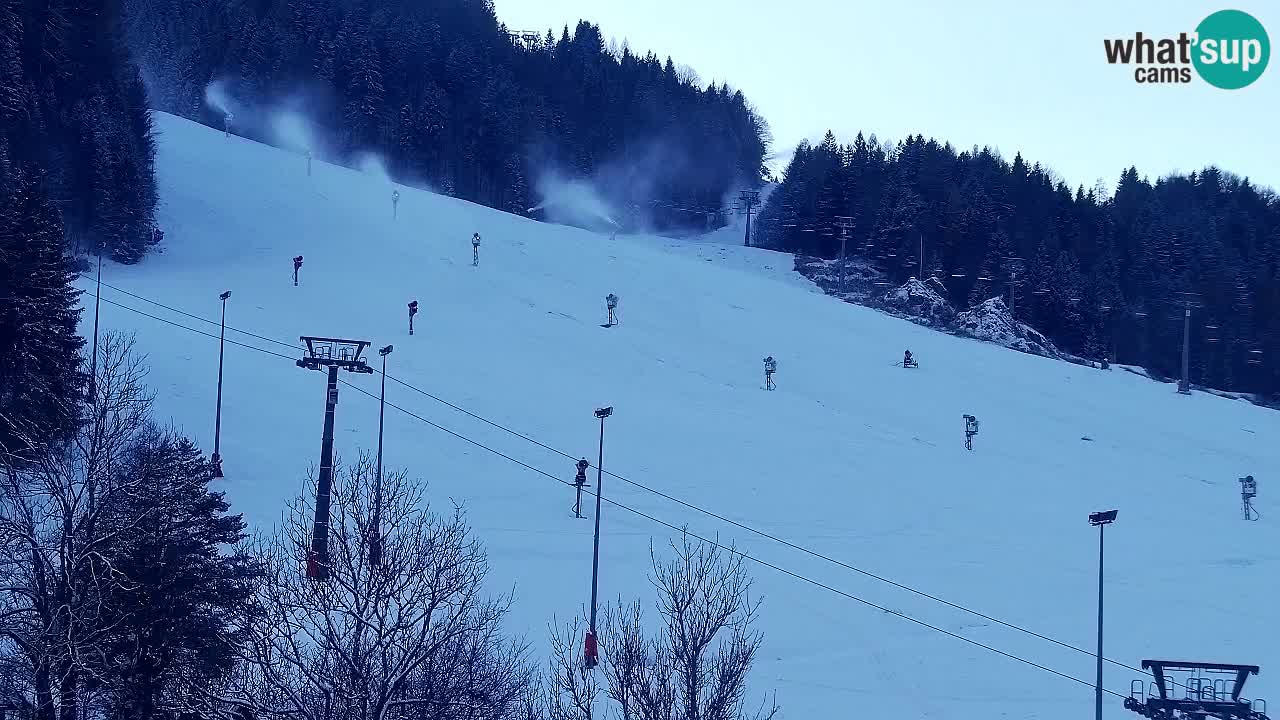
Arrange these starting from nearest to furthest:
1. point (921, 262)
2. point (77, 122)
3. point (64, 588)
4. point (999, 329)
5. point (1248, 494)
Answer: point (64, 588) < point (1248, 494) < point (77, 122) < point (999, 329) < point (921, 262)

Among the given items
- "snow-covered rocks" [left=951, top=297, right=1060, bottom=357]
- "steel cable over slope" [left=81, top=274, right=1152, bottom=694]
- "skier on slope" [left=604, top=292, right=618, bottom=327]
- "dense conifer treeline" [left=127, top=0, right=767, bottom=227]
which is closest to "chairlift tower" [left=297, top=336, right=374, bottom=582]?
"steel cable over slope" [left=81, top=274, right=1152, bottom=694]

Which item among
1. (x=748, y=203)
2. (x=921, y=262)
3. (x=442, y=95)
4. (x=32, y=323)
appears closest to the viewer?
(x=32, y=323)

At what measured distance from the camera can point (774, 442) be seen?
34.8m

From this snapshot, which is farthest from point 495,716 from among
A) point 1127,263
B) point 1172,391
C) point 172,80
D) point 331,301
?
point 172,80

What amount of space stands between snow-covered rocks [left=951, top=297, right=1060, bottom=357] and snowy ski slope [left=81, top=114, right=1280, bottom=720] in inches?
355

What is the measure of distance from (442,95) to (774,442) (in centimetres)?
6900

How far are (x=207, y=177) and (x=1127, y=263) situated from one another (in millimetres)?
66485

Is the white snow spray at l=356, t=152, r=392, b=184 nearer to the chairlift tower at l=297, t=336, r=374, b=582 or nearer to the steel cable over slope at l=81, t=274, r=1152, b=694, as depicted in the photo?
the steel cable over slope at l=81, t=274, r=1152, b=694

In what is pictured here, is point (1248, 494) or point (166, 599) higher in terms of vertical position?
point (1248, 494)

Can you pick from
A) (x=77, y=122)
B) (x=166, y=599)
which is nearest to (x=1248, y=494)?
(x=166, y=599)

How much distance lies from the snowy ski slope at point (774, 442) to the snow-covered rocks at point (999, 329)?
9.02 m

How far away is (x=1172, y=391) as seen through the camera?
165ft

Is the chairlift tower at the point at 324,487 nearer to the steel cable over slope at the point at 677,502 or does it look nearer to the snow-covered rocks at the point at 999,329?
the steel cable over slope at the point at 677,502

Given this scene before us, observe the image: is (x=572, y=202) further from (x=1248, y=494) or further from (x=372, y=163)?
(x=1248, y=494)
